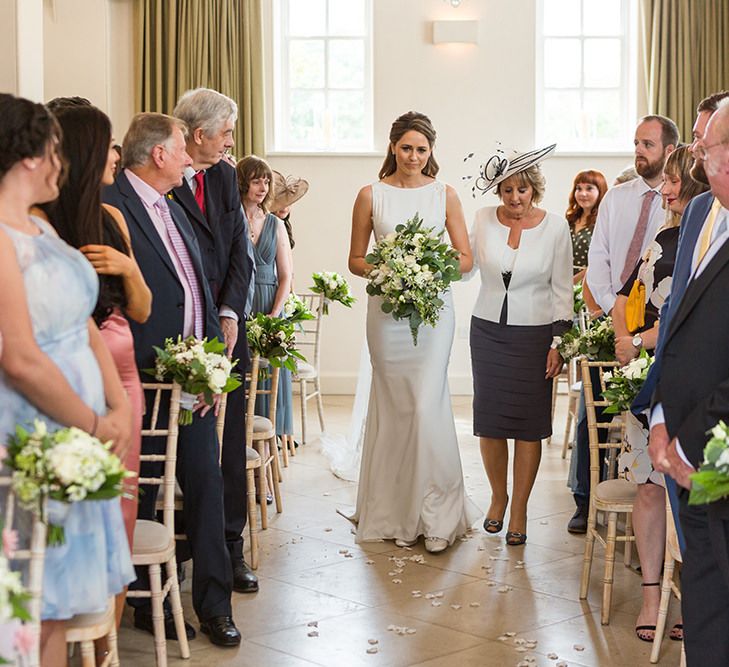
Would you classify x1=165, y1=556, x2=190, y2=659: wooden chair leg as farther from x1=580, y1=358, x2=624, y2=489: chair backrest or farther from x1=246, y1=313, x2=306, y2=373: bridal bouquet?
x1=246, y1=313, x2=306, y2=373: bridal bouquet

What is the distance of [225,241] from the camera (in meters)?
4.81

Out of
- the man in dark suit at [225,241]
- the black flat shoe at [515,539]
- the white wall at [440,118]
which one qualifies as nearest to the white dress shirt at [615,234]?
the black flat shoe at [515,539]

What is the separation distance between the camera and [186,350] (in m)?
3.96

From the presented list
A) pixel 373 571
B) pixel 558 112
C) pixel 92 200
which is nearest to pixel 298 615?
pixel 373 571

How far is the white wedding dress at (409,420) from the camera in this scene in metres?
5.77

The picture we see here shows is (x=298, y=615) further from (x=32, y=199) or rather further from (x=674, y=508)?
(x=32, y=199)

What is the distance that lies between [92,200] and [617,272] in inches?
130

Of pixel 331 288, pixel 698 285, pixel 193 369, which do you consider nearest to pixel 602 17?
pixel 331 288

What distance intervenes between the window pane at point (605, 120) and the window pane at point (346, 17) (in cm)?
235

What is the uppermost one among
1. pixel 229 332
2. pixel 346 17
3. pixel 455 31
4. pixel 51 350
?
pixel 346 17

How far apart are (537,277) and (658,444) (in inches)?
102

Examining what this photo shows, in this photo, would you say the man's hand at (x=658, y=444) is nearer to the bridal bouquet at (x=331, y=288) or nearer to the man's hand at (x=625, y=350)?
the man's hand at (x=625, y=350)

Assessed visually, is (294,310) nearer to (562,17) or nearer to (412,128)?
(412,128)

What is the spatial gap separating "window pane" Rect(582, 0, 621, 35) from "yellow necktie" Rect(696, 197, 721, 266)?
27.6 ft
